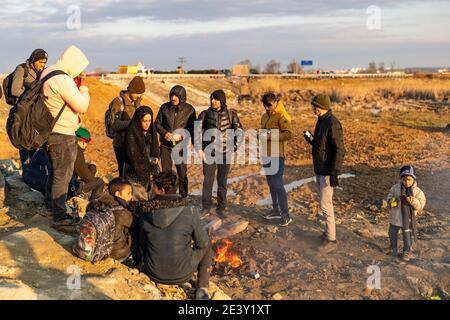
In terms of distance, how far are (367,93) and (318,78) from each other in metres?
24.4

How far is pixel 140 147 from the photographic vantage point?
6.66m

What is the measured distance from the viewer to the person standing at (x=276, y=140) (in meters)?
7.34

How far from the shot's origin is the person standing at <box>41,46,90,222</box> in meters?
5.46

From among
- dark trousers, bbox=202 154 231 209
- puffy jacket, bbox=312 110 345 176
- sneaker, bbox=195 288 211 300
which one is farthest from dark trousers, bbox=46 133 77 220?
puffy jacket, bbox=312 110 345 176

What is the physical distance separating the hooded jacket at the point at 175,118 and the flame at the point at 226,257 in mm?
1690

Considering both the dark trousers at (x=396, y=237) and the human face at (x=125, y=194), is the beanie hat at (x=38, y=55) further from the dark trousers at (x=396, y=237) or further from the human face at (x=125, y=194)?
the dark trousers at (x=396, y=237)

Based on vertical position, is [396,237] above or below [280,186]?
below

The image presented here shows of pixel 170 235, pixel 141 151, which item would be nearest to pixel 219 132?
pixel 141 151

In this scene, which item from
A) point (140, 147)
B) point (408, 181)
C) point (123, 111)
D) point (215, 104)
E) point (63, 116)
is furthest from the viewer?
point (215, 104)

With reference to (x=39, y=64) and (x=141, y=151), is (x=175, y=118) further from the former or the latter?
(x=39, y=64)

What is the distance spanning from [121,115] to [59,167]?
4.52ft

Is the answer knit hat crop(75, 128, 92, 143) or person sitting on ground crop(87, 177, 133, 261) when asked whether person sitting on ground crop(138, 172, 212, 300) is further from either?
knit hat crop(75, 128, 92, 143)

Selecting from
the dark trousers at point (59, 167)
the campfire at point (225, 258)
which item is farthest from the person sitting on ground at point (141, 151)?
the campfire at point (225, 258)
